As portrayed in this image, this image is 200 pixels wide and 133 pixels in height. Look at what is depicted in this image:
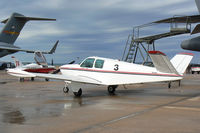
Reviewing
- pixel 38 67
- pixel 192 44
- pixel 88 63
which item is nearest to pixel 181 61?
pixel 88 63

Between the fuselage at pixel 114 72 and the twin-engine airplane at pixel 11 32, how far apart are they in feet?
72.4

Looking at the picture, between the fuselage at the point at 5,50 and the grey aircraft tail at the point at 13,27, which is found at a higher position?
the grey aircraft tail at the point at 13,27

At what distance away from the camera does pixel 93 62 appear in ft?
46.3

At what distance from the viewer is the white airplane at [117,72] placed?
11.6 meters

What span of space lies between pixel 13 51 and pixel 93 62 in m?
24.1

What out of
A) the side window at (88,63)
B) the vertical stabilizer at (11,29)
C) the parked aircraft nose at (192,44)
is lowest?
the side window at (88,63)

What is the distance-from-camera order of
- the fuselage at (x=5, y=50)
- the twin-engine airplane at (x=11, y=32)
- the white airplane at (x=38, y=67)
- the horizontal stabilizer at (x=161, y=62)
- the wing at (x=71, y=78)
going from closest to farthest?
the horizontal stabilizer at (x=161, y=62), the wing at (x=71, y=78), the white airplane at (x=38, y=67), the fuselage at (x=5, y=50), the twin-engine airplane at (x=11, y=32)

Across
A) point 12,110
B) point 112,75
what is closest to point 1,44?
point 112,75

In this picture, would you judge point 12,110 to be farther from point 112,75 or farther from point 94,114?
point 112,75

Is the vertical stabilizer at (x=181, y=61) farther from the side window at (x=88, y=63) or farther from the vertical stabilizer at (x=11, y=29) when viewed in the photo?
the vertical stabilizer at (x=11, y=29)

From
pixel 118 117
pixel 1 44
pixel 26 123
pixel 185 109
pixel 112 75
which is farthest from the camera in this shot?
pixel 1 44

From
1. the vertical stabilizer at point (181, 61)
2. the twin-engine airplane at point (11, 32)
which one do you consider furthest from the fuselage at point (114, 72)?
the twin-engine airplane at point (11, 32)

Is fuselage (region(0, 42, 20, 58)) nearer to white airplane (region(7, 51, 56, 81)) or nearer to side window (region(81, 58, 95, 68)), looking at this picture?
white airplane (region(7, 51, 56, 81))

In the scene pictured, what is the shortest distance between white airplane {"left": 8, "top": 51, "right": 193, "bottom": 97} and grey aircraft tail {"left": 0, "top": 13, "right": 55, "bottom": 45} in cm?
2345
